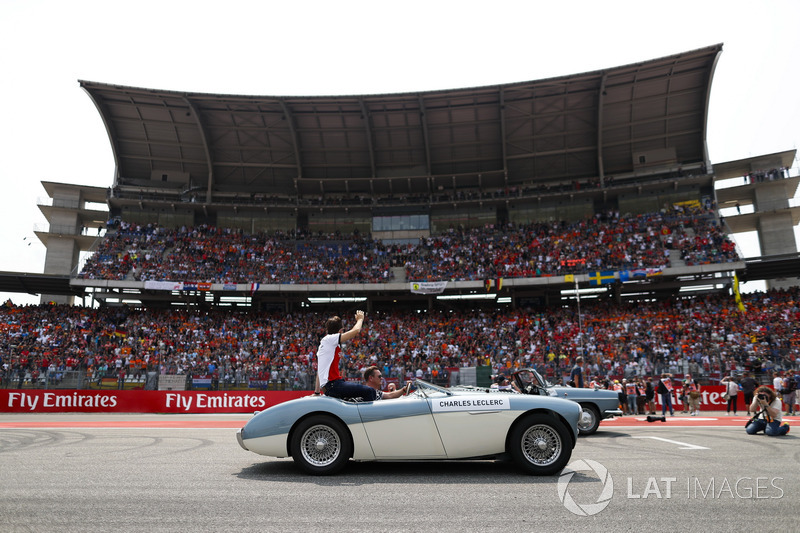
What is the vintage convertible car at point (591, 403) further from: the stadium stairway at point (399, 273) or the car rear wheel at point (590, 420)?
the stadium stairway at point (399, 273)

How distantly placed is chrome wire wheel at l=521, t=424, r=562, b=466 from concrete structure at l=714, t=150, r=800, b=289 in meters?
34.6

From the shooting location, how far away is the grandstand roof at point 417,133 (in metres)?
32.6

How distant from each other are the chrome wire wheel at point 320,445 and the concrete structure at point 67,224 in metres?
37.7

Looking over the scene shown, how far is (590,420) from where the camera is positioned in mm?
11031

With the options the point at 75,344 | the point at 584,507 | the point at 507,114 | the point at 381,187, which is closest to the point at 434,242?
the point at 381,187

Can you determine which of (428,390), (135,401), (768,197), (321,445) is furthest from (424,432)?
(768,197)

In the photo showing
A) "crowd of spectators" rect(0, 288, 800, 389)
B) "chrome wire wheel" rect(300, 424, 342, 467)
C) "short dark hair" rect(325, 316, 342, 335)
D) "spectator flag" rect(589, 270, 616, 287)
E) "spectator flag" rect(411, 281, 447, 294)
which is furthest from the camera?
"spectator flag" rect(411, 281, 447, 294)

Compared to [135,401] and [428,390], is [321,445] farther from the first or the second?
[135,401]

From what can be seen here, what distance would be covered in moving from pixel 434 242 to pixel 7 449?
30133 millimetres

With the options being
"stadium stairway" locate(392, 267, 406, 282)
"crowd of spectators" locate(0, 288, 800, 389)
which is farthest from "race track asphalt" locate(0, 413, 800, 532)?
"stadium stairway" locate(392, 267, 406, 282)

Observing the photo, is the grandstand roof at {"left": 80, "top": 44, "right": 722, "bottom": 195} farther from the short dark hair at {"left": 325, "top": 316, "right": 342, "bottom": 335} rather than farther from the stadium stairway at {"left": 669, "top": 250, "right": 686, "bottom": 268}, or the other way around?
the short dark hair at {"left": 325, "top": 316, "right": 342, "bottom": 335}

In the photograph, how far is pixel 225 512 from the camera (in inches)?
164

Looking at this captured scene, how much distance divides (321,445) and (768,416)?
30.6 feet

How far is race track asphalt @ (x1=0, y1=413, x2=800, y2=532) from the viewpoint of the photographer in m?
3.89
